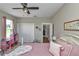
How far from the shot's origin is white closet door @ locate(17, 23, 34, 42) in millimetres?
2863

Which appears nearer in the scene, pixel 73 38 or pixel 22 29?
pixel 73 38

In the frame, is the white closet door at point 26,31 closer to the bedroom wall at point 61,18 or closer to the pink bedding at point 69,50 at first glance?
the bedroom wall at point 61,18

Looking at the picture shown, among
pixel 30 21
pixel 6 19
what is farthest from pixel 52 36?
pixel 6 19

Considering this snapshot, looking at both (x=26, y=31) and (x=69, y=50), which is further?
(x=26, y=31)

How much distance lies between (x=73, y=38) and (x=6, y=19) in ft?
4.82

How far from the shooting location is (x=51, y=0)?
70cm

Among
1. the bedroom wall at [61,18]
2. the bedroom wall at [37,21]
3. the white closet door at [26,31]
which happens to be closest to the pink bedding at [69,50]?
the bedroom wall at [61,18]

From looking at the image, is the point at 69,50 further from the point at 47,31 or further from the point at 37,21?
the point at 37,21

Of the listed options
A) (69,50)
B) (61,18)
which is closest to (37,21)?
(61,18)

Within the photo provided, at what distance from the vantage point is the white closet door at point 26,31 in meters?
2.86

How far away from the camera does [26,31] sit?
9.87 feet

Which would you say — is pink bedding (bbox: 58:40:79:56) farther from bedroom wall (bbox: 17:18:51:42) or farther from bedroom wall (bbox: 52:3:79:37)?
bedroom wall (bbox: 17:18:51:42)

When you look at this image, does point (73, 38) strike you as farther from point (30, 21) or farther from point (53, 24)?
point (30, 21)

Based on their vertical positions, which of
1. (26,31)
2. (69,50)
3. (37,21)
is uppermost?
(37,21)
